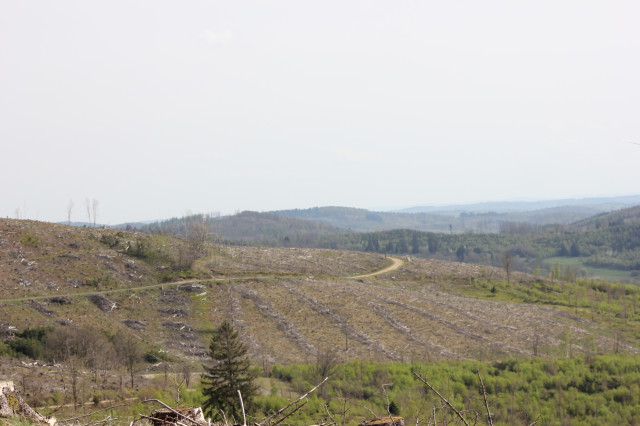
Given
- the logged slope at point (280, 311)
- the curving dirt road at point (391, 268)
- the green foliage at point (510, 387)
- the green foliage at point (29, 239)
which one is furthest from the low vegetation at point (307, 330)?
the curving dirt road at point (391, 268)

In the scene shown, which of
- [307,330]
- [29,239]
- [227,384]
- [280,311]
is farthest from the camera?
[29,239]

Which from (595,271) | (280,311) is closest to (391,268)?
(280,311)

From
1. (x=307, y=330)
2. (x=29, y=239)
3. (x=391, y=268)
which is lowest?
(x=307, y=330)

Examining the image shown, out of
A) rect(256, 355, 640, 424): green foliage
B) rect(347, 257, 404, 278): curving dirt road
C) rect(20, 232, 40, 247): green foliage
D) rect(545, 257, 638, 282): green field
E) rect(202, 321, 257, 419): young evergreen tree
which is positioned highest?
rect(20, 232, 40, 247): green foliage

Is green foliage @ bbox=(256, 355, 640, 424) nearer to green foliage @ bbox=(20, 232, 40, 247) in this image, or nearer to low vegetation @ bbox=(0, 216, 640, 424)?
low vegetation @ bbox=(0, 216, 640, 424)

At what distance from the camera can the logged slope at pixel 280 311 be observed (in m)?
46.7

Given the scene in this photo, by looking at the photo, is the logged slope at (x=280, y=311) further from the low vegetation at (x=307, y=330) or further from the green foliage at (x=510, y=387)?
the green foliage at (x=510, y=387)

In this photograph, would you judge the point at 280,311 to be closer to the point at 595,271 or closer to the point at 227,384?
the point at 227,384

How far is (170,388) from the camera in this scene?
98.4ft

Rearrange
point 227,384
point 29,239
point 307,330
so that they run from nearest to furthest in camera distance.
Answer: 1. point 227,384
2. point 307,330
3. point 29,239

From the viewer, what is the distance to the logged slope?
46688 mm

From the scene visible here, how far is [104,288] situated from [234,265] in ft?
80.0

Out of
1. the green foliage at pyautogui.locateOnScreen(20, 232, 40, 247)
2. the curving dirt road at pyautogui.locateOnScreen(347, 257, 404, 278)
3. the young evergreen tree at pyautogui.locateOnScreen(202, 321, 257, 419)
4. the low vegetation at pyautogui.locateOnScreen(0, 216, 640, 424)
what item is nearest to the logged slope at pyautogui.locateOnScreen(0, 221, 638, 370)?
the low vegetation at pyautogui.locateOnScreen(0, 216, 640, 424)

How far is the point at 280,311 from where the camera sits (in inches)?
2292
